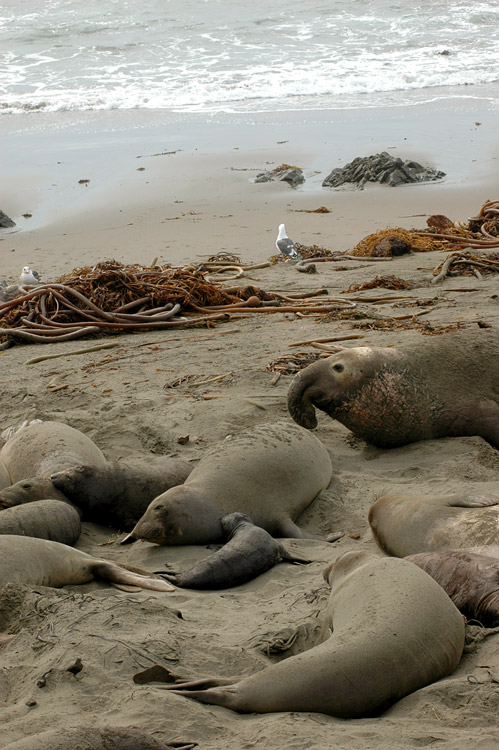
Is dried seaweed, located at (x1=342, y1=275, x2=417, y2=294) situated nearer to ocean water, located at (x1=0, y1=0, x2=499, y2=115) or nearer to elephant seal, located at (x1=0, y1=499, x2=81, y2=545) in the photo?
elephant seal, located at (x1=0, y1=499, x2=81, y2=545)

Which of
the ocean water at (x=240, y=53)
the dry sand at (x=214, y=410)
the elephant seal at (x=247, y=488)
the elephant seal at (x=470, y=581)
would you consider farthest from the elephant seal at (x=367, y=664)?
the ocean water at (x=240, y=53)

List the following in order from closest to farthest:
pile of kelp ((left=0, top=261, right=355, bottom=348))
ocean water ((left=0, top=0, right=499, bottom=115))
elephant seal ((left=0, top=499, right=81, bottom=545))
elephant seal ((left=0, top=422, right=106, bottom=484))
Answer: elephant seal ((left=0, top=499, right=81, bottom=545)) < elephant seal ((left=0, top=422, right=106, bottom=484)) < pile of kelp ((left=0, top=261, right=355, bottom=348)) < ocean water ((left=0, top=0, right=499, bottom=115))

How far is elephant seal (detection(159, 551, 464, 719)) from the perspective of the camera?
2.46 m

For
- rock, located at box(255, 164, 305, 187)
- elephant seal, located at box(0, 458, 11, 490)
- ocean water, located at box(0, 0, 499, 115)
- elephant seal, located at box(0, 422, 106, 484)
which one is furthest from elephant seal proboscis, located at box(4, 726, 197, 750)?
ocean water, located at box(0, 0, 499, 115)

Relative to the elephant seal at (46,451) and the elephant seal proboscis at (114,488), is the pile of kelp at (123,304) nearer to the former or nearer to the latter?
the elephant seal at (46,451)

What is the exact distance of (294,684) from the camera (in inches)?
97.3

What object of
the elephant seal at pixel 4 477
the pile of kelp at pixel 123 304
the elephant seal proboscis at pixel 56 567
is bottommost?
the pile of kelp at pixel 123 304

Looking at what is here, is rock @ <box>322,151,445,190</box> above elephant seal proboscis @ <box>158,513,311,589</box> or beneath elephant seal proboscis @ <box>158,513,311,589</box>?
beneath

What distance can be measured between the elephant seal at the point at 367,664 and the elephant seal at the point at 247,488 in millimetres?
1586

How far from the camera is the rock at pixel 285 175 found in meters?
14.9

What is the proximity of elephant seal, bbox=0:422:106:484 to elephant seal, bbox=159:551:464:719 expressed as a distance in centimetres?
255

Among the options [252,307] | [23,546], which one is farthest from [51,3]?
[23,546]

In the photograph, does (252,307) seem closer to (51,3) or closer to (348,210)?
(348,210)

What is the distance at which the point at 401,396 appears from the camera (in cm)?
534
